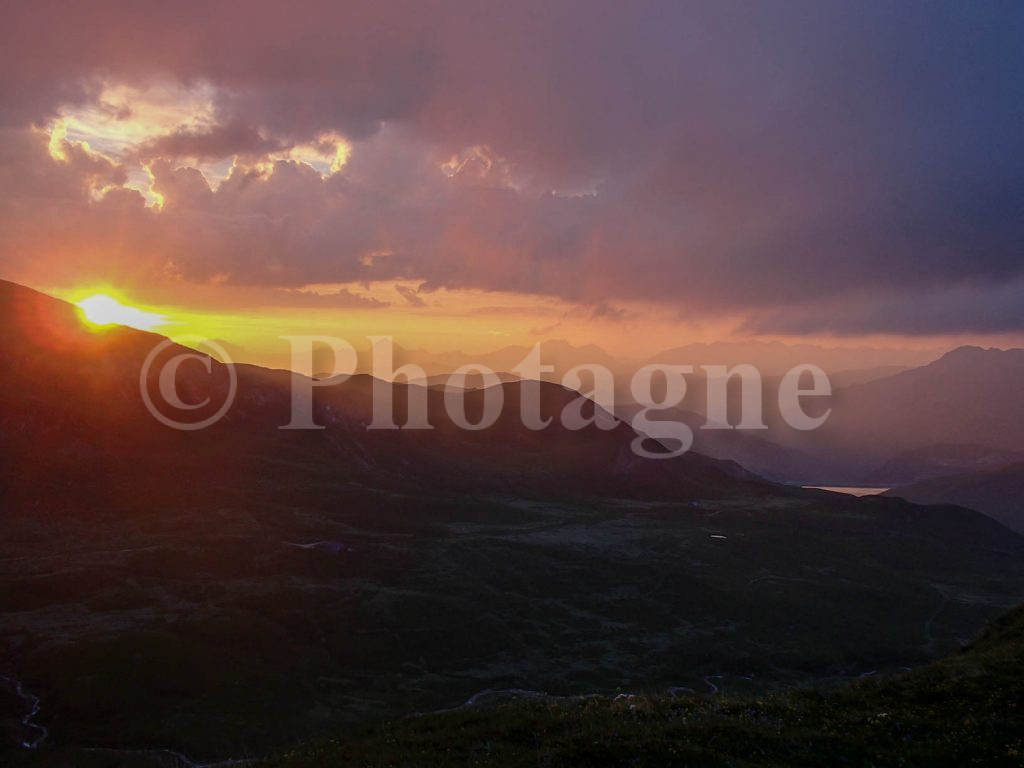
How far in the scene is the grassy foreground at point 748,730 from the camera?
28.7 metres

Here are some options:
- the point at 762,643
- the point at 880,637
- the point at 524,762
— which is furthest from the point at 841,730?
the point at 880,637

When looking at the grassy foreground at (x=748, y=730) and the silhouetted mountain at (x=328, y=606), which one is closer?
the grassy foreground at (x=748, y=730)

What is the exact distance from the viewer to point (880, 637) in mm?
137375

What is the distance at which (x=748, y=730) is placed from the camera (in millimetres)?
30797

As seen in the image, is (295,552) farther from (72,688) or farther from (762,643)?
(762,643)

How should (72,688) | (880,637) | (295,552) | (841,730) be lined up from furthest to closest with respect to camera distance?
(295,552) < (880,637) < (72,688) < (841,730)

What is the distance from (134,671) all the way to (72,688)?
7.16 meters

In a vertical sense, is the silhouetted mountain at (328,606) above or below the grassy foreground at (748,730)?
below

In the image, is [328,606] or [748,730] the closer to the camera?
[748,730]

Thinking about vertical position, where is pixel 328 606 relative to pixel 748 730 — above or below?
below

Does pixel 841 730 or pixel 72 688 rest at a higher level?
pixel 841 730

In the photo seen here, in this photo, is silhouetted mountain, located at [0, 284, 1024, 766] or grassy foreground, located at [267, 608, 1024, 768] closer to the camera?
grassy foreground, located at [267, 608, 1024, 768]

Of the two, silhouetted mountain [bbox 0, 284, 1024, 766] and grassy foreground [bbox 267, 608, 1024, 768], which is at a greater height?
grassy foreground [bbox 267, 608, 1024, 768]

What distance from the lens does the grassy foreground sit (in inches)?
1129
